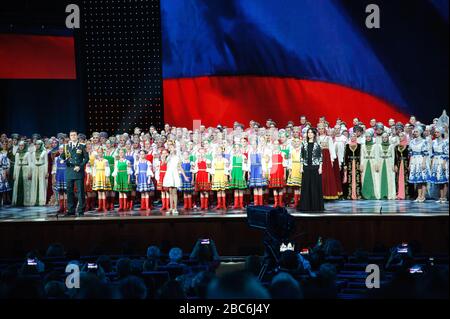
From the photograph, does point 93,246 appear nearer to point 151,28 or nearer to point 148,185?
point 148,185

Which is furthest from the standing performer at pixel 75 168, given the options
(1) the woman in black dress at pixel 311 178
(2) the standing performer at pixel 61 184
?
(1) the woman in black dress at pixel 311 178

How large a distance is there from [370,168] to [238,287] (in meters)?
10.4

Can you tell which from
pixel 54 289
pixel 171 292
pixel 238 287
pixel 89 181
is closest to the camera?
pixel 238 287

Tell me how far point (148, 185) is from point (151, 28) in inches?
199

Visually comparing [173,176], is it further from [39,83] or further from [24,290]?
[24,290]

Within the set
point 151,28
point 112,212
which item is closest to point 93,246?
point 112,212

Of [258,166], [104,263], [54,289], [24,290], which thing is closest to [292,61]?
[258,166]

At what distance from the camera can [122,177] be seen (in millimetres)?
11812

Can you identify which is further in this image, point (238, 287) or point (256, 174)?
point (256, 174)

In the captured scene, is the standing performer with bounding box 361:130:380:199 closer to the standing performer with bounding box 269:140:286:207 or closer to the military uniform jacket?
the standing performer with bounding box 269:140:286:207

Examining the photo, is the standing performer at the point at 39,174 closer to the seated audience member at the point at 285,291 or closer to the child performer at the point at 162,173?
the child performer at the point at 162,173

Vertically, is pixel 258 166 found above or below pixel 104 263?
above

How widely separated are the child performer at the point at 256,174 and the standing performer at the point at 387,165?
2.41 metres

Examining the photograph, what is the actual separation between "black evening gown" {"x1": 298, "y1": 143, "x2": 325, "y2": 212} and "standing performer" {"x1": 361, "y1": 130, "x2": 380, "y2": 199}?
7.33ft
